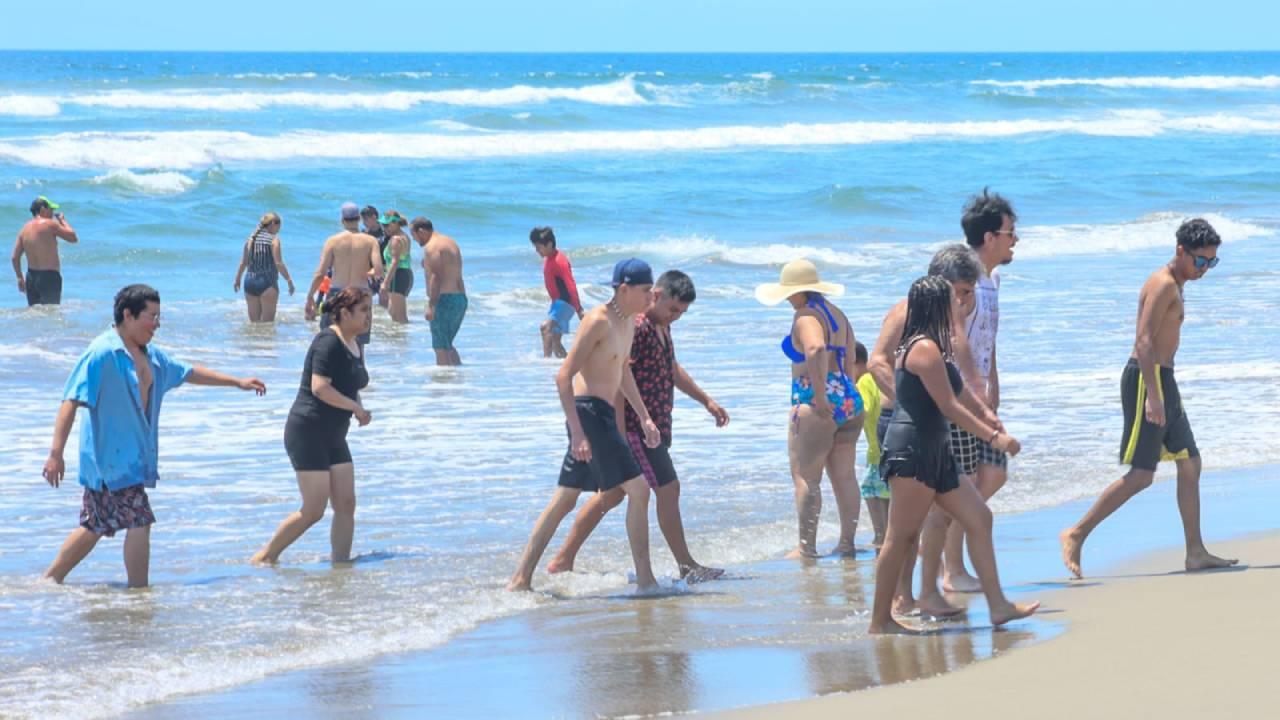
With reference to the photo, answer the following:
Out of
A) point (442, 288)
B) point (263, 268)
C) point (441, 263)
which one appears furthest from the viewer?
point (263, 268)

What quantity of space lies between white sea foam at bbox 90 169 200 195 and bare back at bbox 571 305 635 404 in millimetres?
26567

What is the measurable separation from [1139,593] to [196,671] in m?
3.61

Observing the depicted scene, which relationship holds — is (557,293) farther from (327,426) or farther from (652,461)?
(652,461)

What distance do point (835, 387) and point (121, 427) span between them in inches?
124

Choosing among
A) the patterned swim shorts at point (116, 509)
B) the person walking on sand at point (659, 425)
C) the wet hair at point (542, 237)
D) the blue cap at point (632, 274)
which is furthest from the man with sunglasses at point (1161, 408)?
the wet hair at point (542, 237)

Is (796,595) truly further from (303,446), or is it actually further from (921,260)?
(921,260)

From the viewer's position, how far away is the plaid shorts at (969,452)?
6535mm

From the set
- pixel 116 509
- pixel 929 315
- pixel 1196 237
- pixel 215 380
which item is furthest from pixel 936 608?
pixel 116 509

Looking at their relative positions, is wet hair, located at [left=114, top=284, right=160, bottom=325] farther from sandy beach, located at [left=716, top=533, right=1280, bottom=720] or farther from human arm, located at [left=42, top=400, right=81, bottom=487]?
sandy beach, located at [left=716, top=533, right=1280, bottom=720]

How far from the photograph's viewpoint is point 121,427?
742 cm

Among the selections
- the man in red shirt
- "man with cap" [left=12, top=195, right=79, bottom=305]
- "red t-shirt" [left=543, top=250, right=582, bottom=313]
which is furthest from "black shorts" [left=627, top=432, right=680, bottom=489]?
"man with cap" [left=12, top=195, right=79, bottom=305]

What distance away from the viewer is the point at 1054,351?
1538cm

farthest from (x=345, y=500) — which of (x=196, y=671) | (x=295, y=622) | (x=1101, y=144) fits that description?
(x=1101, y=144)

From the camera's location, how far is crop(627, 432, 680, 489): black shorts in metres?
7.63
